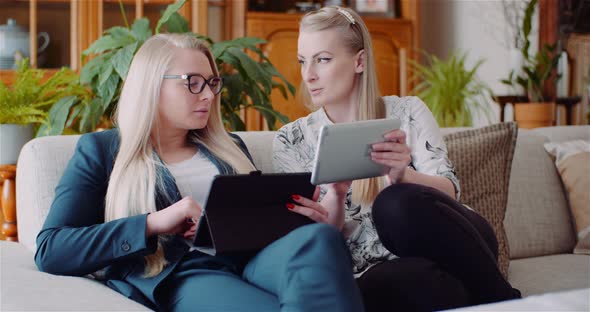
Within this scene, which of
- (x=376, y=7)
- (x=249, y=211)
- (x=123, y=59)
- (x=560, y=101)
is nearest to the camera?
(x=249, y=211)

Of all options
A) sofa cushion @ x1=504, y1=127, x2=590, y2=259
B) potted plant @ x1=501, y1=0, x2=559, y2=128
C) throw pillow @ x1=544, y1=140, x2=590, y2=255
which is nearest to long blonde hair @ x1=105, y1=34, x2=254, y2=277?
sofa cushion @ x1=504, y1=127, x2=590, y2=259

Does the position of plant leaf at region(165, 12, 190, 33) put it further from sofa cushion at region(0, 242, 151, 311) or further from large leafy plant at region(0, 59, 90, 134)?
sofa cushion at region(0, 242, 151, 311)

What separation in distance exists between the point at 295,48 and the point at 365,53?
2565 millimetres

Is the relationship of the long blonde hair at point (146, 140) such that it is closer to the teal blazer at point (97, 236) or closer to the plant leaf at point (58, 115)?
the teal blazer at point (97, 236)

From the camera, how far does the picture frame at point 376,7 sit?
4668 millimetres

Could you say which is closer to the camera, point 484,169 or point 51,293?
point 51,293

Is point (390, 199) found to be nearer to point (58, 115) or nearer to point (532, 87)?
point (58, 115)

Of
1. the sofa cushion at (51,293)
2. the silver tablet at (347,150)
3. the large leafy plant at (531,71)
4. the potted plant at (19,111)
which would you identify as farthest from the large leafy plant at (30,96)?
the large leafy plant at (531,71)

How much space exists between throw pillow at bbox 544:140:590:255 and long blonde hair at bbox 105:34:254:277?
3.42 ft

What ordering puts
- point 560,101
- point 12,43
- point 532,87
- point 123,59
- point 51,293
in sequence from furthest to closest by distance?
point 12,43 → point 560,101 → point 532,87 → point 123,59 → point 51,293

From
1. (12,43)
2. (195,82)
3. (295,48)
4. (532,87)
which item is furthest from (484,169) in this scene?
(12,43)

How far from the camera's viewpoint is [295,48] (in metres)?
4.43

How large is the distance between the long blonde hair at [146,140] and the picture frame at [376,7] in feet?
9.66

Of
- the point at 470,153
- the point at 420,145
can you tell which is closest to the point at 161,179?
the point at 420,145
